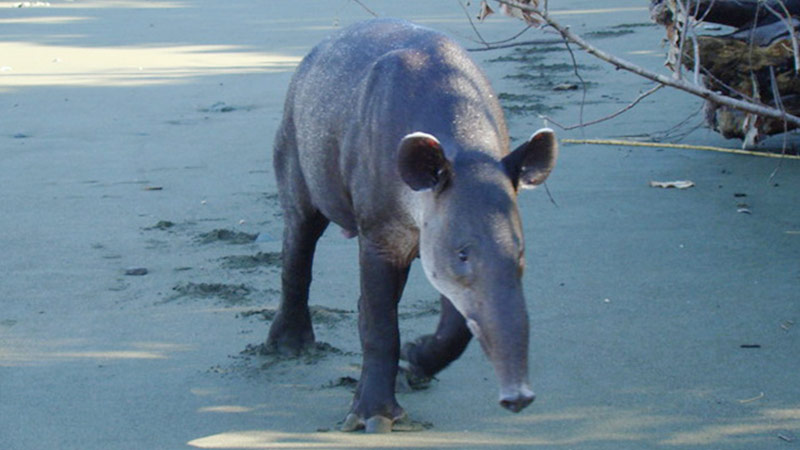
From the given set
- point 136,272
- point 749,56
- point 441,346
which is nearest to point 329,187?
point 441,346

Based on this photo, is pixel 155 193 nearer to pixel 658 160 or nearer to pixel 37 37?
pixel 658 160

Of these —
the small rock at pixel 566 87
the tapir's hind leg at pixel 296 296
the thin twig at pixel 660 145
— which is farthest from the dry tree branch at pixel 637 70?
the small rock at pixel 566 87

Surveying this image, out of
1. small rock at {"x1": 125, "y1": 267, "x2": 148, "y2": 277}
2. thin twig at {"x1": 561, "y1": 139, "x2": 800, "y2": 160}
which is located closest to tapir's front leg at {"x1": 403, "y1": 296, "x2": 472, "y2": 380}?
small rock at {"x1": 125, "y1": 267, "x2": 148, "y2": 277}

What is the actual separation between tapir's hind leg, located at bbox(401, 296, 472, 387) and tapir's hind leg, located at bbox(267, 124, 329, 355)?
0.62 m

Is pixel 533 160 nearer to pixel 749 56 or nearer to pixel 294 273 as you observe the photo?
pixel 294 273

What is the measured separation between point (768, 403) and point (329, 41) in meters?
2.49

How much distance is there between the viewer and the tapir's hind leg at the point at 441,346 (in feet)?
16.3

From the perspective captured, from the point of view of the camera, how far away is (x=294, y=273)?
574cm

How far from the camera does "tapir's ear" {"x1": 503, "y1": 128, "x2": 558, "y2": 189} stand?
13.9ft

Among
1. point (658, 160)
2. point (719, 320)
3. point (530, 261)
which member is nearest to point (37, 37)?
point (658, 160)

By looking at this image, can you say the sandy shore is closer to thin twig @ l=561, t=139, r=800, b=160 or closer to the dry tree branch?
thin twig @ l=561, t=139, r=800, b=160

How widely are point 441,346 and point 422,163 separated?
116cm

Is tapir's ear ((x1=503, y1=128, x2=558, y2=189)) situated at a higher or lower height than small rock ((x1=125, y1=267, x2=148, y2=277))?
higher

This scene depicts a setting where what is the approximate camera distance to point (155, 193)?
8875mm
